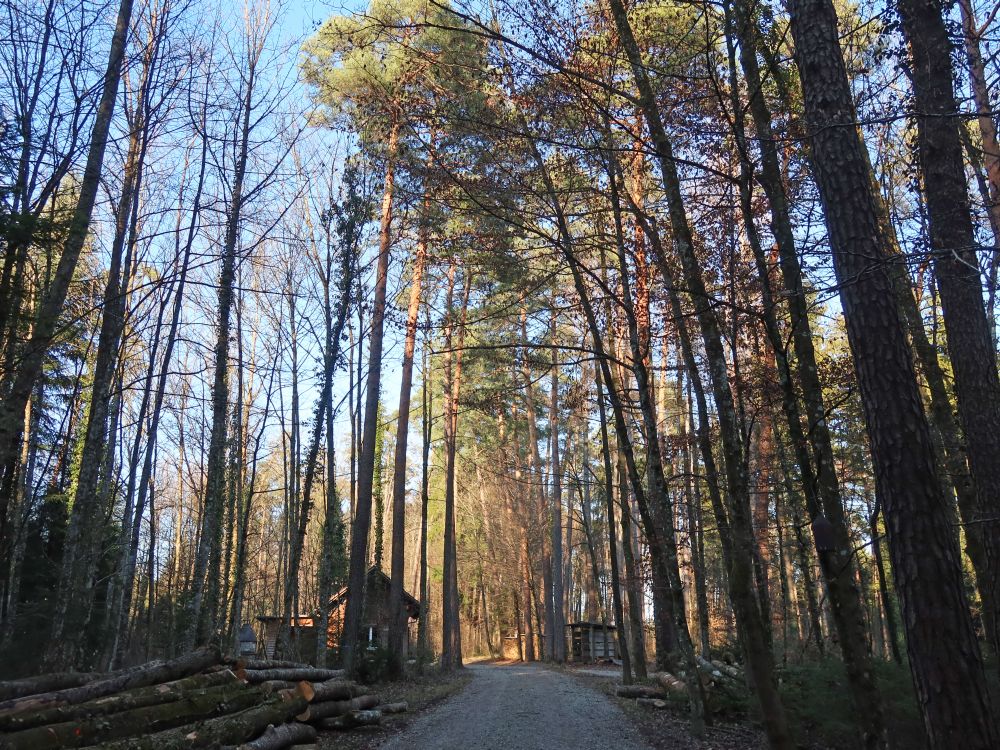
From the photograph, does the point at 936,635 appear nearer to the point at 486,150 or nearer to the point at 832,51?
the point at 832,51

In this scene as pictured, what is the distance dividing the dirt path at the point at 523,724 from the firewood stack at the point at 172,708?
1.45m

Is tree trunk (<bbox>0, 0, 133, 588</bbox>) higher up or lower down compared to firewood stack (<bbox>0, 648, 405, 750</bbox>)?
higher up

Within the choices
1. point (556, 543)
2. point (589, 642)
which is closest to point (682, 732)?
point (556, 543)

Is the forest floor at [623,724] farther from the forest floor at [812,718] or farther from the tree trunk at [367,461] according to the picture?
the tree trunk at [367,461]

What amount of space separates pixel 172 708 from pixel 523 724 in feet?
18.2

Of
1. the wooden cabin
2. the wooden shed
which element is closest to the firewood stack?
the wooden cabin

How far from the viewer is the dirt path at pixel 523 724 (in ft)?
28.7

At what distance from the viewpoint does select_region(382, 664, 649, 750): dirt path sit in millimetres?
8758

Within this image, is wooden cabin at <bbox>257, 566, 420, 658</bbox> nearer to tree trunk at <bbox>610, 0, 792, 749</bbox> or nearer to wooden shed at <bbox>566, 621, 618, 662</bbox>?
wooden shed at <bbox>566, 621, 618, 662</bbox>

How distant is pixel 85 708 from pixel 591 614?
4325cm

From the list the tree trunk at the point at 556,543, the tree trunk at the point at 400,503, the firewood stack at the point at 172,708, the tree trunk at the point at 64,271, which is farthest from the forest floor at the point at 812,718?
the tree trunk at the point at 556,543

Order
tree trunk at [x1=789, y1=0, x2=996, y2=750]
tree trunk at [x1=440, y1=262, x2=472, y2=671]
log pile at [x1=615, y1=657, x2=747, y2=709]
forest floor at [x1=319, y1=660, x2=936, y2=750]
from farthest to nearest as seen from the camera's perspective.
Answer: tree trunk at [x1=440, y1=262, x2=472, y2=671] < log pile at [x1=615, y1=657, x2=747, y2=709] < forest floor at [x1=319, y1=660, x2=936, y2=750] < tree trunk at [x1=789, y1=0, x2=996, y2=750]

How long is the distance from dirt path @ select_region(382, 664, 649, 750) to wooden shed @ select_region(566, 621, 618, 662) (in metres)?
18.5

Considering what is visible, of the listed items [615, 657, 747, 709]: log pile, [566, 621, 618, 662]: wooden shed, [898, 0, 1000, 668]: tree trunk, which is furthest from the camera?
[566, 621, 618, 662]: wooden shed
